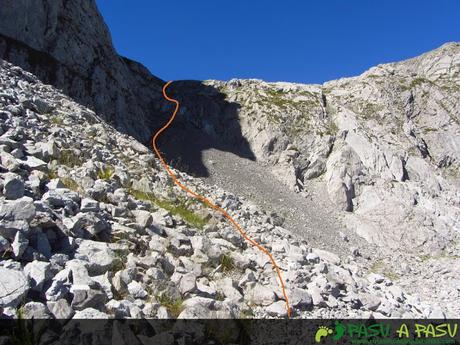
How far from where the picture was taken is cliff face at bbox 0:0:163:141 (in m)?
31.9

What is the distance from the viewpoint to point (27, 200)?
7.02m

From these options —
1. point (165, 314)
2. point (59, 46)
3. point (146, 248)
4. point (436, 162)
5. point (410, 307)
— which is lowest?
point (410, 307)

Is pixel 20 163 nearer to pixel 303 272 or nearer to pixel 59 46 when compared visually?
pixel 303 272

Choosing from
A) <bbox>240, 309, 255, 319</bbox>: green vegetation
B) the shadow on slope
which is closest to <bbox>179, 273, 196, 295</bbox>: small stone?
<bbox>240, 309, 255, 319</bbox>: green vegetation

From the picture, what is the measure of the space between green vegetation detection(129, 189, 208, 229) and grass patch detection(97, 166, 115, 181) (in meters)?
0.89

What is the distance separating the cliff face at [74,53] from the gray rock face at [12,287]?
2844 cm

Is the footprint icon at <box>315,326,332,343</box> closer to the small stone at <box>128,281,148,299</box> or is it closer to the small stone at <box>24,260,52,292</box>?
the small stone at <box>128,281,148,299</box>

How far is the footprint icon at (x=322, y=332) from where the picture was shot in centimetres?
876

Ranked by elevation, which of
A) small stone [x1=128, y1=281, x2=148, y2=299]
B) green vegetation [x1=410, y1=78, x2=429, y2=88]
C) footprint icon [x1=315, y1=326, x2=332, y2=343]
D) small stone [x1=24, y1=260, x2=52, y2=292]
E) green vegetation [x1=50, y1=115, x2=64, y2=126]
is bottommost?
footprint icon [x1=315, y1=326, x2=332, y2=343]

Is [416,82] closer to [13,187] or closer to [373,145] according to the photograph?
[373,145]

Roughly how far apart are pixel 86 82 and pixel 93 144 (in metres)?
26.4

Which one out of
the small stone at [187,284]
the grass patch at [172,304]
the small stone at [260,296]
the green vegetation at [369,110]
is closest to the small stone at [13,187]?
the grass patch at [172,304]

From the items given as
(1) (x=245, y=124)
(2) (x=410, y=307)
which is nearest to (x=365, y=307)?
(2) (x=410, y=307)

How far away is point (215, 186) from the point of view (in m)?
25.3
